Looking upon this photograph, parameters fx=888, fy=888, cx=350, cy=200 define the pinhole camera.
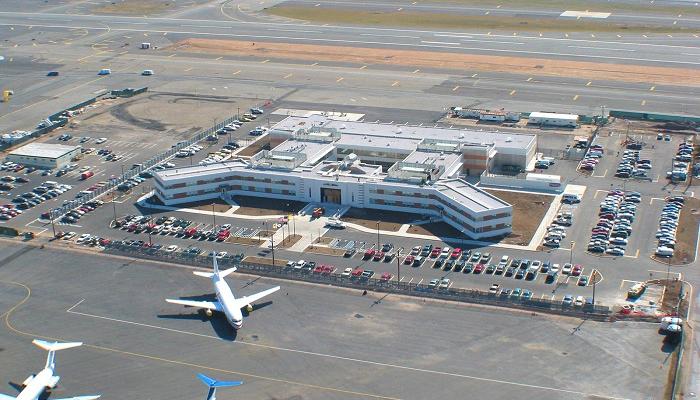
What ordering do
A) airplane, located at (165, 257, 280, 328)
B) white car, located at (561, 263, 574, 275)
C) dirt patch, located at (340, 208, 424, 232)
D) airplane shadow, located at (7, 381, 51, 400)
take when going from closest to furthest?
airplane shadow, located at (7, 381, 51, 400)
airplane, located at (165, 257, 280, 328)
white car, located at (561, 263, 574, 275)
dirt patch, located at (340, 208, 424, 232)

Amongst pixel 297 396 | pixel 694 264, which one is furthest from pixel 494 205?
pixel 297 396

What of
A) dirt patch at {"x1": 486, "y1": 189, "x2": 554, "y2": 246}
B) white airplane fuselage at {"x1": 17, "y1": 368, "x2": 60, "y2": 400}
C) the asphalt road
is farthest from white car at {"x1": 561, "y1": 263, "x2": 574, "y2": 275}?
white airplane fuselage at {"x1": 17, "y1": 368, "x2": 60, "y2": 400}

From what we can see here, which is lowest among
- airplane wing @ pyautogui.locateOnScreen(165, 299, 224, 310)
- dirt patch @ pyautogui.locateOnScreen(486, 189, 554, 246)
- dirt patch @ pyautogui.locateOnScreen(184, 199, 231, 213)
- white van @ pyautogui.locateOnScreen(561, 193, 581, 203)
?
dirt patch @ pyautogui.locateOnScreen(184, 199, 231, 213)

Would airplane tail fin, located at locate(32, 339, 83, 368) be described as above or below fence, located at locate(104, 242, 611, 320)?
above

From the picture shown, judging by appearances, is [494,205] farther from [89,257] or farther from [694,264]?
[89,257]

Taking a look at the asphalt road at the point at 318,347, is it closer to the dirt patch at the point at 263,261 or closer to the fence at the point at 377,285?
the fence at the point at 377,285

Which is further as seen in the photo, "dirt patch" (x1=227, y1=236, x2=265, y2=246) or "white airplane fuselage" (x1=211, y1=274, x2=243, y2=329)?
"dirt patch" (x1=227, y1=236, x2=265, y2=246)

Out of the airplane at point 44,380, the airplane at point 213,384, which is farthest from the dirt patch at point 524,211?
the airplane at point 44,380

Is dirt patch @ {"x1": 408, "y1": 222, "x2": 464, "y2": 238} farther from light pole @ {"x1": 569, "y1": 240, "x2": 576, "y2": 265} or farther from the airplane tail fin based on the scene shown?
the airplane tail fin
